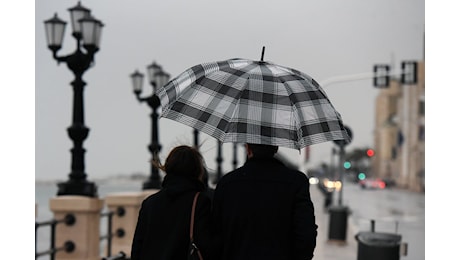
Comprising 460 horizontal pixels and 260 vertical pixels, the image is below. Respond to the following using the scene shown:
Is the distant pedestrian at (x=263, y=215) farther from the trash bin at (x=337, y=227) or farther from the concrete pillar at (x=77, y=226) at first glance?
the trash bin at (x=337, y=227)

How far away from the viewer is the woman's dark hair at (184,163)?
4000 millimetres

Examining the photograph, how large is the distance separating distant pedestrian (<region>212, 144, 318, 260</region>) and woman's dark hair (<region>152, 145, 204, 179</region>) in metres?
0.19

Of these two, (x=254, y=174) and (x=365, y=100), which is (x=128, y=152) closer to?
(x=365, y=100)

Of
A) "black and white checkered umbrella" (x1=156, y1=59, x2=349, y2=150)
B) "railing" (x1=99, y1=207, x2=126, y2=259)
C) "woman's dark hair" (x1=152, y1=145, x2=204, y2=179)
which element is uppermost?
"black and white checkered umbrella" (x1=156, y1=59, x2=349, y2=150)

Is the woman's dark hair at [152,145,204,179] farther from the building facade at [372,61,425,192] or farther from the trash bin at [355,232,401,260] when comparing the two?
the building facade at [372,61,425,192]

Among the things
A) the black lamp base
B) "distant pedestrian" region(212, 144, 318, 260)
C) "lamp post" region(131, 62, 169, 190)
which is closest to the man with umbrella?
"distant pedestrian" region(212, 144, 318, 260)

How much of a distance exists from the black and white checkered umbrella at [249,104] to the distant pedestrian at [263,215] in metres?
0.23

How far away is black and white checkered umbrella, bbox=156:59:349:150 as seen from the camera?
13.5 feet

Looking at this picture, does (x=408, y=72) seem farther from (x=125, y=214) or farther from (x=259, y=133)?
(x=259, y=133)

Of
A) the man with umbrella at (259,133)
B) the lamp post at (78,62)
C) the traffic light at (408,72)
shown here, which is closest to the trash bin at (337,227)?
the traffic light at (408,72)

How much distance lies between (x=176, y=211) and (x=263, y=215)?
0.49 meters

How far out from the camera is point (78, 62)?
1096 centimetres

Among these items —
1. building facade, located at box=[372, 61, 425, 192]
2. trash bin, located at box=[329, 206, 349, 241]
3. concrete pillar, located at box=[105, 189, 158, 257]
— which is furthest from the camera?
building facade, located at box=[372, 61, 425, 192]
